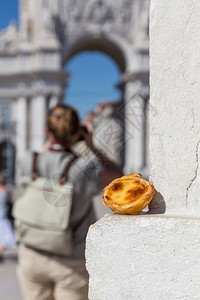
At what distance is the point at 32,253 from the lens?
235 centimetres

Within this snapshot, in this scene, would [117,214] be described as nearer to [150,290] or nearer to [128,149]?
[150,290]

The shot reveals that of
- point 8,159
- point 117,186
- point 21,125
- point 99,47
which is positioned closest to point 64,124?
point 117,186

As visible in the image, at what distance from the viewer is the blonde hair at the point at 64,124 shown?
2400 mm

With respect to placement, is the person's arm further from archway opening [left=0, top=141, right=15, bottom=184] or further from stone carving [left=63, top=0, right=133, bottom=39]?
stone carving [left=63, top=0, right=133, bottom=39]

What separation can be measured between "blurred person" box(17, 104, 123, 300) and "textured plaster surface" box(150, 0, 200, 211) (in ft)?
2.97

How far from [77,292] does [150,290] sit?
1.24m

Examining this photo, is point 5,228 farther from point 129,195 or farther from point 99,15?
point 99,15

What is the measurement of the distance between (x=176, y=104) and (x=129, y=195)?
29 cm

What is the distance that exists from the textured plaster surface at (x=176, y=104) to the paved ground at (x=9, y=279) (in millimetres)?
3891

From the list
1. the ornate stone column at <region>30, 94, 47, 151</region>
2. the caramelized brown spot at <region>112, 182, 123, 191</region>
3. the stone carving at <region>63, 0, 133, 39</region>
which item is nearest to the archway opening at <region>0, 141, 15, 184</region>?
the ornate stone column at <region>30, 94, 47, 151</region>

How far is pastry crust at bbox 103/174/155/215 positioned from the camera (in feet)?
4.07

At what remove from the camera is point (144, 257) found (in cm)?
118

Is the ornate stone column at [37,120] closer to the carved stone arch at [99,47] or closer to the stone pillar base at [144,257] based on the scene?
the carved stone arch at [99,47]

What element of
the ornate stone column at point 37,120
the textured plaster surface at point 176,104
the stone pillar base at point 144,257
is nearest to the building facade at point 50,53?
the ornate stone column at point 37,120
